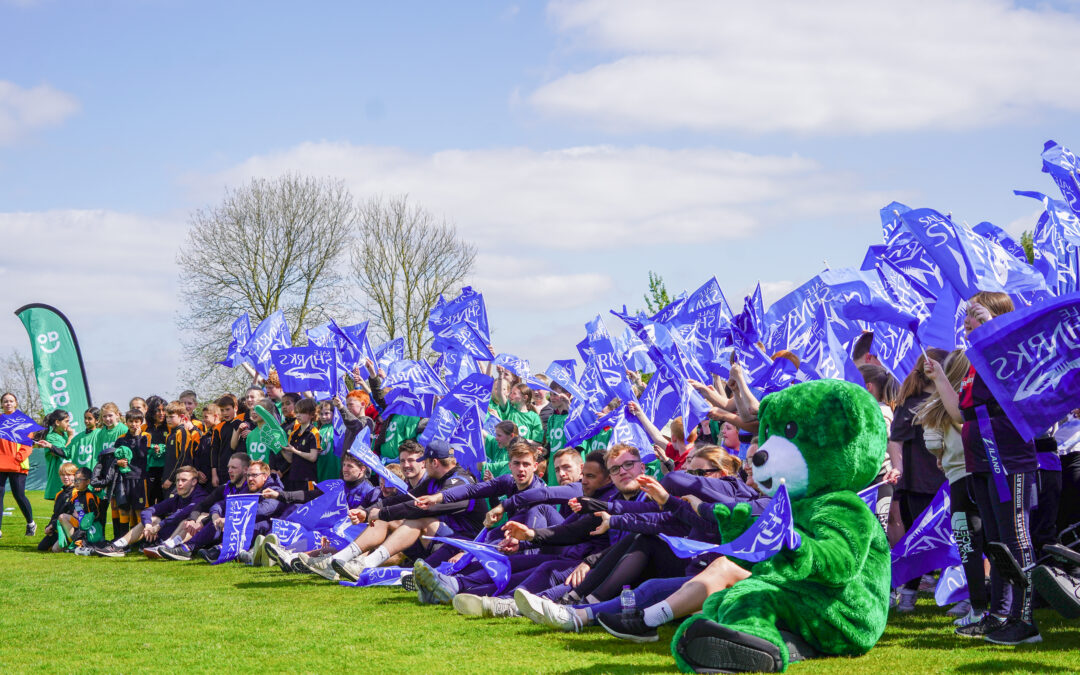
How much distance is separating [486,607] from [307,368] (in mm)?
6813

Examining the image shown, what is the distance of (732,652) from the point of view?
5496mm

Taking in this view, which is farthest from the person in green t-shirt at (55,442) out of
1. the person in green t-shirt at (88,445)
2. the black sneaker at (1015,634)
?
the black sneaker at (1015,634)

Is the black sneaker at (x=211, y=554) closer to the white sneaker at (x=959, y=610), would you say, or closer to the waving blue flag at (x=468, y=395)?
the waving blue flag at (x=468, y=395)

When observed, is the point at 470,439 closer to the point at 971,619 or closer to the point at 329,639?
the point at 329,639

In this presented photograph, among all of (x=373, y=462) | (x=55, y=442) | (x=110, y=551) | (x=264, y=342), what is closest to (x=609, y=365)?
(x=373, y=462)

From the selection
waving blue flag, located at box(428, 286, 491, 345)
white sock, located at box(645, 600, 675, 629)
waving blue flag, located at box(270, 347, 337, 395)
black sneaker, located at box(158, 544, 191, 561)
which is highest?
waving blue flag, located at box(428, 286, 491, 345)

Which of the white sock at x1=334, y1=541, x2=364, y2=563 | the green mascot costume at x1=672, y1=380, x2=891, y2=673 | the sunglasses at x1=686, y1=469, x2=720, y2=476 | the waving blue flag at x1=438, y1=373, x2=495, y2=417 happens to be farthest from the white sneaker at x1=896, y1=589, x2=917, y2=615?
the waving blue flag at x1=438, y1=373, x2=495, y2=417

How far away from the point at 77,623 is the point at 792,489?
566 cm

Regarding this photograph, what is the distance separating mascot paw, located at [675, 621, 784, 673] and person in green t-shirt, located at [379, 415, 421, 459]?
8045 millimetres

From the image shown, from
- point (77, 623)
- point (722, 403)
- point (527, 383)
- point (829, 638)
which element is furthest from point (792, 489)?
point (527, 383)

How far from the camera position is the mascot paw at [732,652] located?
18.0ft

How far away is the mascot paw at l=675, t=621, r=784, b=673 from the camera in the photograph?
18.0 feet

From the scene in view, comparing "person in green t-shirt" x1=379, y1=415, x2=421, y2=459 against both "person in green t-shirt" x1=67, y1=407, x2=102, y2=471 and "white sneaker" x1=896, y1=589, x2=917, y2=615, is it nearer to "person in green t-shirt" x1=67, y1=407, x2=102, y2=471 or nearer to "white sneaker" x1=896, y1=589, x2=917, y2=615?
"person in green t-shirt" x1=67, y1=407, x2=102, y2=471

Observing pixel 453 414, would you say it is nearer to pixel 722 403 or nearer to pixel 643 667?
pixel 722 403
